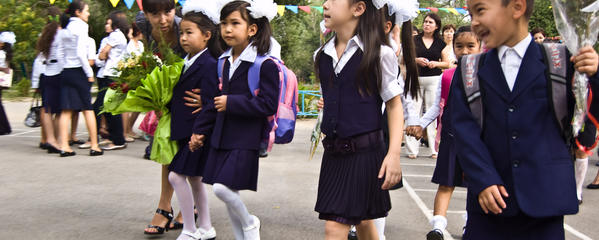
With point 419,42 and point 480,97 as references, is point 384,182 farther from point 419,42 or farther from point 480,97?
point 419,42

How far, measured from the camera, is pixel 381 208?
345 cm

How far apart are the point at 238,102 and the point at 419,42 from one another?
18.6ft

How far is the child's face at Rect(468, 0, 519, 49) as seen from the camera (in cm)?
256

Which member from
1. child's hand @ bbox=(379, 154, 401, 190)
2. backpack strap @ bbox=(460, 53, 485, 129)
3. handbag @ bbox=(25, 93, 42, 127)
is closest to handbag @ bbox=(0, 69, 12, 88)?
handbag @ bbox=(25, 93, 42, 127)

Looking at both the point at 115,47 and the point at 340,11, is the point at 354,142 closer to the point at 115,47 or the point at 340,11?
the point at 340,11

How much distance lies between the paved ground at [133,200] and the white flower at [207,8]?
1.77 m

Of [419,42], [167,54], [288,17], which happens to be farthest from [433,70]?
[288,17]

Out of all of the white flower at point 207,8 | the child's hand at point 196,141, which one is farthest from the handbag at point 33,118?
the child's hand at point 196,141

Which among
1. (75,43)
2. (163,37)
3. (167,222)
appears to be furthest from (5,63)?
(167,222)

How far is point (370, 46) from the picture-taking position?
343cm

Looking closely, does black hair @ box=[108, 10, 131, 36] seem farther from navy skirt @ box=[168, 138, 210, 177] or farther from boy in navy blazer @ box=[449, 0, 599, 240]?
boy in navy blazer @ box=[449, 0, 599, 240]

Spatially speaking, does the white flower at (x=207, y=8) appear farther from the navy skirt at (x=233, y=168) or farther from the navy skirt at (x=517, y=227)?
the navy skirt at (x=517, y=227)

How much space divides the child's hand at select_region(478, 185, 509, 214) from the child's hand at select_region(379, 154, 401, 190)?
817 mm

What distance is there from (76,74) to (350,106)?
652cm
